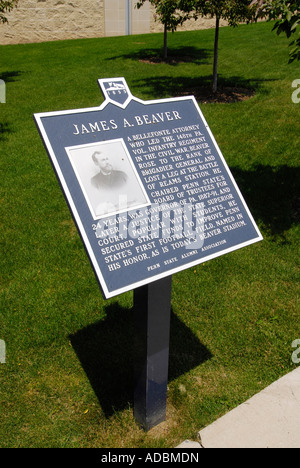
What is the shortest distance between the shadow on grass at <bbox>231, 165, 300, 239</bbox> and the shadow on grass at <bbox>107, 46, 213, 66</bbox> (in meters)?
9.56

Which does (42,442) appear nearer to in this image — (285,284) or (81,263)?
(81,263)

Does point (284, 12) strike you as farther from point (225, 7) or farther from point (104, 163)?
point (225, 7)

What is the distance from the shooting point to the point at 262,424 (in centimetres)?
327

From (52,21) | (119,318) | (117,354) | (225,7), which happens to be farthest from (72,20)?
(117,354)

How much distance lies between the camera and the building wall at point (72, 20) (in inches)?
827

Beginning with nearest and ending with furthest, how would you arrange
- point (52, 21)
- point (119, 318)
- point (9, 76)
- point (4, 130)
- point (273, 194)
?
point (119, 318)
point (273, 194)
point (4, 130)
point (9, 76)
point (52, 21)

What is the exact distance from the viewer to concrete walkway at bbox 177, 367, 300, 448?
10.2ft

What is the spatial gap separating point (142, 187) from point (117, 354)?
1.89m

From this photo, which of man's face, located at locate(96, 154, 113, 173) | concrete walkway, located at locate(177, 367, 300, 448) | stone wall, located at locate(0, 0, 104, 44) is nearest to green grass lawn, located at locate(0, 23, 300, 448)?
concrete walkway, located at locate(177, 367, 300, 448)

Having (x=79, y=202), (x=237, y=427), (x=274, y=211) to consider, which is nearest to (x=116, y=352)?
(x=237, y=427)

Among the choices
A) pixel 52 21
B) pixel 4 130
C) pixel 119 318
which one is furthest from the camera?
pixel 52 21

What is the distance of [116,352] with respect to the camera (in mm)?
3984

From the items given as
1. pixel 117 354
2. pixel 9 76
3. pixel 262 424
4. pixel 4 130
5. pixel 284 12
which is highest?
pixel 9 76

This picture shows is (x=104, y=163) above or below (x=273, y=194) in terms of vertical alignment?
above
